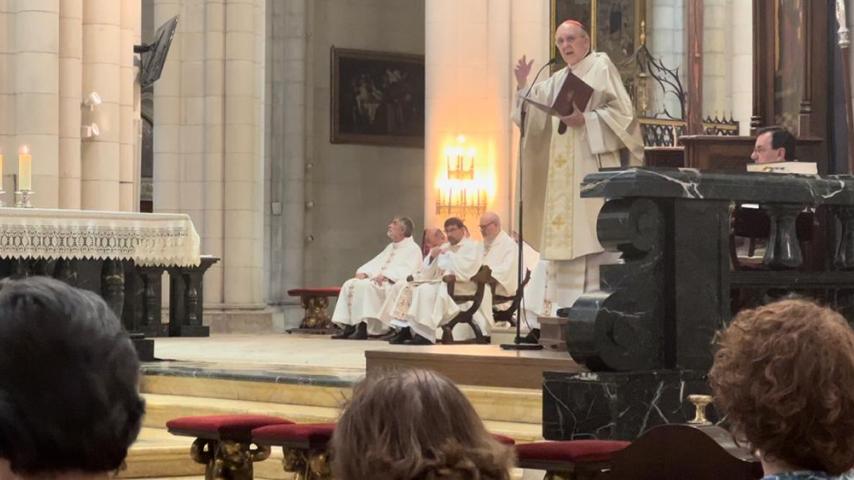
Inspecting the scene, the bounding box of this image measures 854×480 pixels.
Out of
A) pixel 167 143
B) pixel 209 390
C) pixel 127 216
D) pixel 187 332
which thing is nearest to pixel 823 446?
pixel 209 390

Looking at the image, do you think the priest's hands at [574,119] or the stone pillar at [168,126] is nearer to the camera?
the priest's hands at [574,119]

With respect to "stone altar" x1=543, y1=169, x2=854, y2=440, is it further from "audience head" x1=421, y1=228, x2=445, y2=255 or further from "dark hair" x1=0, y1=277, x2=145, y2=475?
"audience head" x1=421, y1=228, x2=445, y2=255

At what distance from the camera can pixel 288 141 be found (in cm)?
2606

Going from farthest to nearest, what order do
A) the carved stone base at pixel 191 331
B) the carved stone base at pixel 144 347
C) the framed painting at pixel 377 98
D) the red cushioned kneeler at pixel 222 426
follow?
the framed painting at pixel 377 98 → the carved stone base at pixel 191 331 → the carved stone base at pixel 144 347 → the red cushioned kneeler at pixel 222 426

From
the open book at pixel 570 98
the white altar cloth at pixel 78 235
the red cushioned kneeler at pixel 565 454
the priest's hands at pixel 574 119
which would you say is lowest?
the red cushioned kneeler at pixel 565 454

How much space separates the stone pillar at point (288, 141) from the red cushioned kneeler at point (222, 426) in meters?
18.8

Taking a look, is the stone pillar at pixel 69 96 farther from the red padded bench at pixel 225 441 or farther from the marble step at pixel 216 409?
the red padded bench at pixel 225 441

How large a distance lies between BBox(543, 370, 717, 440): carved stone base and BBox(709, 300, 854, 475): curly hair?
3576 millimetres

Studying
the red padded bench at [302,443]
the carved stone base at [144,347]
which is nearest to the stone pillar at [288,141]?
the carved stone base at [144,347]

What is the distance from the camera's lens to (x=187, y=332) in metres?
17.9

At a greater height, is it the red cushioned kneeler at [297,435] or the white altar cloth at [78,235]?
the white altar cloth at [78,235]

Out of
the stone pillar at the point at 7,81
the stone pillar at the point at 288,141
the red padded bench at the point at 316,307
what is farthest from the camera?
the stone pillar at the point at 288,141

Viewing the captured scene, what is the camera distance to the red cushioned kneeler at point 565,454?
556 centimetres

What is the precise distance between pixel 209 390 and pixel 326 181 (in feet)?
51.7
